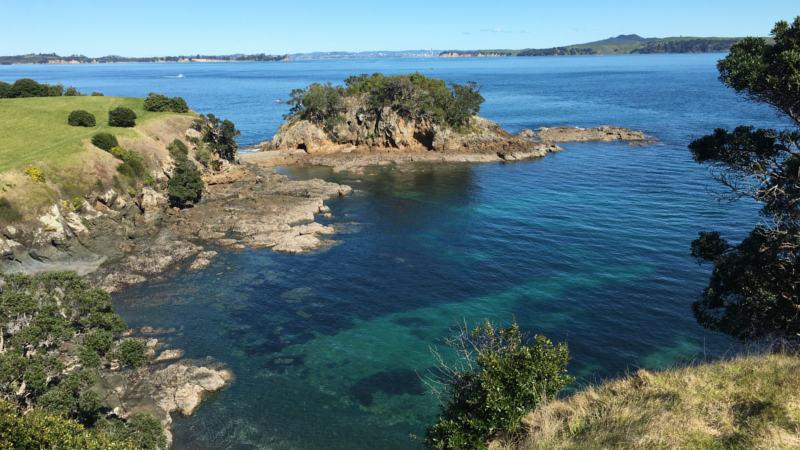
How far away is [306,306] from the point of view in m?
46.4

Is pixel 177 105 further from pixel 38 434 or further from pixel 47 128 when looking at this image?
pixel 38 434

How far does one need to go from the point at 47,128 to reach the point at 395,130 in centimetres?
6742

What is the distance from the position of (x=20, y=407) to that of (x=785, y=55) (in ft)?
138

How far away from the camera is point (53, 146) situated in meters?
65.5

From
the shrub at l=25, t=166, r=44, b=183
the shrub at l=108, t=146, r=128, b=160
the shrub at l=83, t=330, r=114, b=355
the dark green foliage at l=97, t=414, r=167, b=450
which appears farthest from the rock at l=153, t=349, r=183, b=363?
the shrub at l=108, t=146, r=128, b=160

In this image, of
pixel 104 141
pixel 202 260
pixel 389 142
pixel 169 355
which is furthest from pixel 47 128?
pixel 389 142

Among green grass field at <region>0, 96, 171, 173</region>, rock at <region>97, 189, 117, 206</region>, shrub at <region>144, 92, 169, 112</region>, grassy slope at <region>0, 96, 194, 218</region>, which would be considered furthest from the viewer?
shrub at <region>144, 92, 169, 112</region>

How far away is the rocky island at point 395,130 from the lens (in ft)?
355

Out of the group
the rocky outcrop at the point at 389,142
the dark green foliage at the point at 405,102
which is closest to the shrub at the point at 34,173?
the rocky outcrop at the point at 389,142

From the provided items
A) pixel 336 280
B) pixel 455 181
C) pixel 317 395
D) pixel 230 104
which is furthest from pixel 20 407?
pixel 230 104

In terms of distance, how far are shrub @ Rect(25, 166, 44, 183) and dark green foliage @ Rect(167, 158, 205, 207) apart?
16.0 meters

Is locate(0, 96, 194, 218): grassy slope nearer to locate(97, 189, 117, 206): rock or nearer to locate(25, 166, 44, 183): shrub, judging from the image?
locate(25, 166, 44, 183): shrub

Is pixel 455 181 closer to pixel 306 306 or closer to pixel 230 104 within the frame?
pixel 306 306

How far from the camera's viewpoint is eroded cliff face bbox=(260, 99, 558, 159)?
4341 inches
